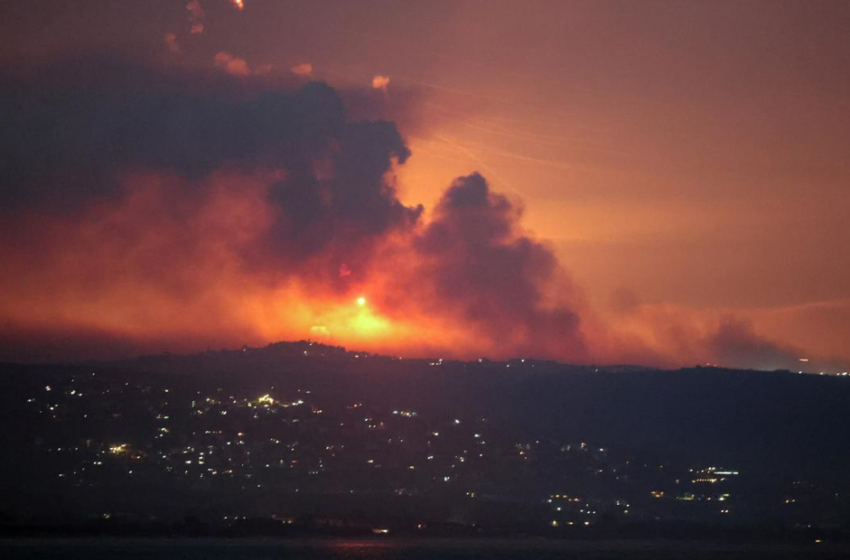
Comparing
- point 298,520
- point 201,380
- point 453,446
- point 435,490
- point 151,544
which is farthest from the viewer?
point 201,380

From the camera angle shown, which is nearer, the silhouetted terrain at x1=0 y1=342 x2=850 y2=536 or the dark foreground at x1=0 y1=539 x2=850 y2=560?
the dark foreground at x1=0 y1=539 x2=850 y2=560

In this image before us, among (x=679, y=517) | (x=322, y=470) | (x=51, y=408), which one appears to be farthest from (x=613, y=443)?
(x=51, y=408)

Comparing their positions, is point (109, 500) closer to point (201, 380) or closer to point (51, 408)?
point (51, 408)

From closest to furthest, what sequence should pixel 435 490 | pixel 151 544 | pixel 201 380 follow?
1. pixel 151 544
2. pixel 435 490
3. pixel 201 380

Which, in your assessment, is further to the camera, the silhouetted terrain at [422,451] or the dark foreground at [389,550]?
the silhouetted terrain at [422,451]

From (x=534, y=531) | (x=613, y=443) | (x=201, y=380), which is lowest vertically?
(x=534, y=531)

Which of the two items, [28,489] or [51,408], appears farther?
[51,408]

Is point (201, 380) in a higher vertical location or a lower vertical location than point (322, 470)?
higher

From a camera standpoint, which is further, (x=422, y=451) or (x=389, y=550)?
(x=422, y=451)
